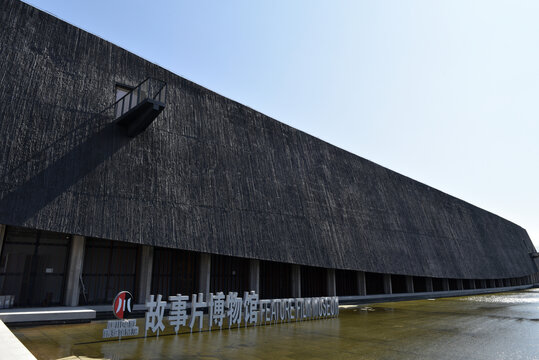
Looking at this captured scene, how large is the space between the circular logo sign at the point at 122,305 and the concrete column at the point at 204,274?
7.87 meters

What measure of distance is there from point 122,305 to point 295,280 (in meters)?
13.2

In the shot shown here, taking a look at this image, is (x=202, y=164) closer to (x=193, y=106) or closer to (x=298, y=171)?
(x=193, y=106)

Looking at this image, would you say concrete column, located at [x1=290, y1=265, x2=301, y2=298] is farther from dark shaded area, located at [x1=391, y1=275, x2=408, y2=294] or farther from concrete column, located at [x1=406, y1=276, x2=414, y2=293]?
concrete column, located at [x1=406, y1=276, x2=414, y2=293]

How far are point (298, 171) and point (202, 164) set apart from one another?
276 inches

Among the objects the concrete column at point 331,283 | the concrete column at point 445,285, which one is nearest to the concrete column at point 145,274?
the concrete column at point 331,283

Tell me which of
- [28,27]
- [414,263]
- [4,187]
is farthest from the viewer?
[414,263]

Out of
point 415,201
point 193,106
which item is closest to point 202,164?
point 193,106

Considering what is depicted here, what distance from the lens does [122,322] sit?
29.8 ft

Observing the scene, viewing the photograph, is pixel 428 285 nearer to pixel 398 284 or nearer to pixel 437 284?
pixel 437 284

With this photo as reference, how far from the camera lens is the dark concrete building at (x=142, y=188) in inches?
→ 508

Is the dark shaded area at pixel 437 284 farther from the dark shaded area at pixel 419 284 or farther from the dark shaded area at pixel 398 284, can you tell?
the dark shaded area at pixel 398 284

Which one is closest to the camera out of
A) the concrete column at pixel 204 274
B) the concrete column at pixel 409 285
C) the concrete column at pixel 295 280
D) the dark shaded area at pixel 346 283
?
the concrete column at pixel 204 274

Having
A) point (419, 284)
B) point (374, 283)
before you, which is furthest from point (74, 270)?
point (419, 284)

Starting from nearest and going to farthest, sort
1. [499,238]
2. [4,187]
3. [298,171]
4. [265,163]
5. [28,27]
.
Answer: [4,187] < [28,27] < [265,163] < [298,171] < [499,238]
